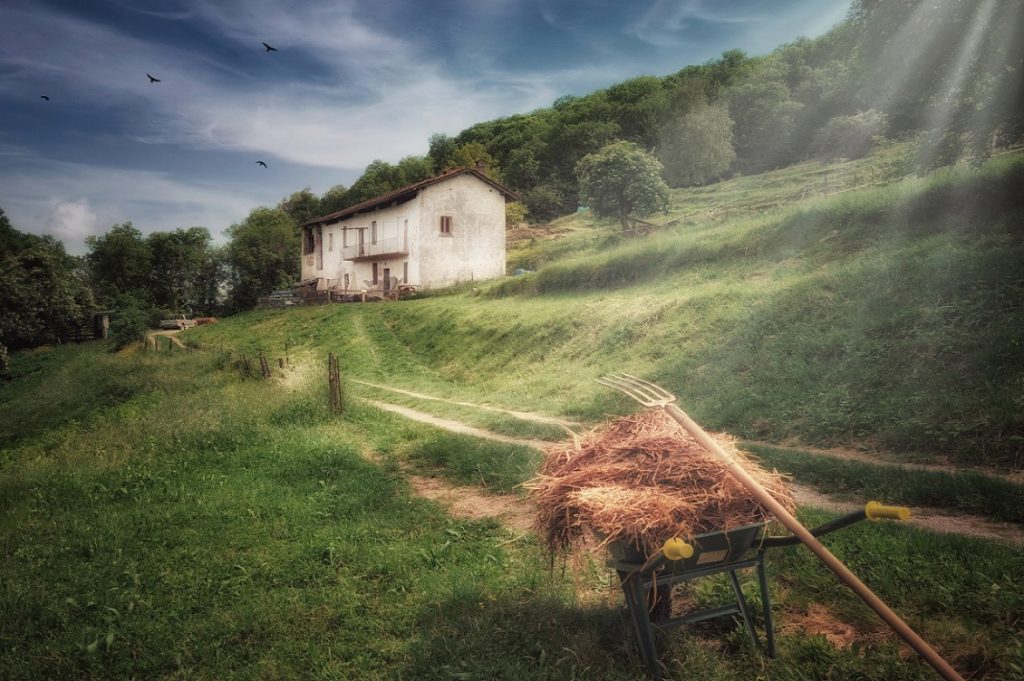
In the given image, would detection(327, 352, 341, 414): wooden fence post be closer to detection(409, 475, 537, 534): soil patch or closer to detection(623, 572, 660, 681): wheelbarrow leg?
detection(409, 475, 537, 534): soil patch

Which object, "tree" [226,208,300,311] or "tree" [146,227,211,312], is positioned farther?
"tree" [146,227,211,312]

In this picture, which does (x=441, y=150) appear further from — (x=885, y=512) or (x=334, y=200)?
(x=885, y=512)

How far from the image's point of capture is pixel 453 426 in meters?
12.4

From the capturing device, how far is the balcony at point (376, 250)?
38344 mm

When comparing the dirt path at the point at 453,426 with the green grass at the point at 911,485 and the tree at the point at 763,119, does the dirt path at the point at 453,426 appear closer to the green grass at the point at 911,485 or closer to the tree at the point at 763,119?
the green grass at the point at 911,485

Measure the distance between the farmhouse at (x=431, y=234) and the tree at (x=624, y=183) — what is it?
27.6ft

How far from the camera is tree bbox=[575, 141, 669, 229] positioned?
106 ft

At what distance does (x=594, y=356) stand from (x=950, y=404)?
9170 millimetres

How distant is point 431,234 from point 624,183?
1280 centimetres

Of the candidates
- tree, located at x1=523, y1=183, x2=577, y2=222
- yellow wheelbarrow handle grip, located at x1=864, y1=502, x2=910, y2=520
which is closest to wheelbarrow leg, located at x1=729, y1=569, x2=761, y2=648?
yellow wheelbarrow handle grip, located at x1=864, y1=502, x2=910, y2=520

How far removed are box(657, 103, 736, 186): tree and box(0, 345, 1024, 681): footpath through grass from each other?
52160 millimetres

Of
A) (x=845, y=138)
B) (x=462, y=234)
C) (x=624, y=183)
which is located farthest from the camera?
(x=845, y=138)

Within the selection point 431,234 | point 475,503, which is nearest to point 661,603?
point 475,503

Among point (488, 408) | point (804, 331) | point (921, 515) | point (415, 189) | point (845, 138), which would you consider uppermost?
point (845, 138)
